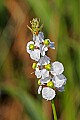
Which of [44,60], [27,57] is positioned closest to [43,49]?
[44,60]

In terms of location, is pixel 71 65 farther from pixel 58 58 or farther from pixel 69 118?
pixel 69 118

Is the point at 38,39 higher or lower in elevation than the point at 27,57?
lower

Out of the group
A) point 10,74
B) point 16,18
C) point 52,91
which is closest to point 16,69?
point 10,74

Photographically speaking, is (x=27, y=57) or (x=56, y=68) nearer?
(x=56, y=68)

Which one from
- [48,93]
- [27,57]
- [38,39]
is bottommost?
[48,93]

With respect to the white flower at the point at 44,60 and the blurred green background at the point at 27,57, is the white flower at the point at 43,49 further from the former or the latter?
the blurred green background at the point at 27,57

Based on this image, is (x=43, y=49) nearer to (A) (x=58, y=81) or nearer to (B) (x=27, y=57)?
(A) (x=58, y=81)

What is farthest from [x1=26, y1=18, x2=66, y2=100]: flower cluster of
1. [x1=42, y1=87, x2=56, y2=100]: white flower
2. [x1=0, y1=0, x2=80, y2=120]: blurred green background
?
[x1=0, y1=0, x2=80, y2=120]: blurred green background

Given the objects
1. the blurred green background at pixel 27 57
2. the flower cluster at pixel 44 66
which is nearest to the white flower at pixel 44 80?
the flower cluster at pixel 44 66
